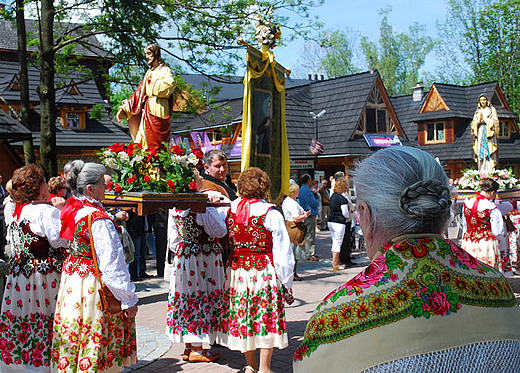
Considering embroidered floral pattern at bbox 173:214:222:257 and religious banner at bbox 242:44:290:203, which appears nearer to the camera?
embroidered floral pattern at bbox 173:214:222:257

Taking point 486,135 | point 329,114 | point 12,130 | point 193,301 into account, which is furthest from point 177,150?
point 329,114

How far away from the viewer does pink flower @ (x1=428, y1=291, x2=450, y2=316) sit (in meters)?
1.80

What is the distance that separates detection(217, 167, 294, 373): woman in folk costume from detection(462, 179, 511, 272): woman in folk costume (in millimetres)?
4796

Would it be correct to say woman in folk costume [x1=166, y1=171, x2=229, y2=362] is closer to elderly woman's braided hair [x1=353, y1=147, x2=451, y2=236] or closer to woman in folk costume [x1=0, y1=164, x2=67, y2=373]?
woman in folk costume [x1=0, y1=164, x2=67, y2=373]

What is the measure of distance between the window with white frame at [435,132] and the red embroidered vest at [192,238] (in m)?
33.0

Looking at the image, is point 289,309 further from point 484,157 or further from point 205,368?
point 484,157

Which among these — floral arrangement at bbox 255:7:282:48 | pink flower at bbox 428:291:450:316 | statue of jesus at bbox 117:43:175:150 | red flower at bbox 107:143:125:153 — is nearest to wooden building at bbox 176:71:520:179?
floral arrangement at bbox 255:7:282:48

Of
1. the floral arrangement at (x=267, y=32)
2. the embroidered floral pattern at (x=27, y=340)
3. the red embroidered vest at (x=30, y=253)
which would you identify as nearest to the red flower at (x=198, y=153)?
the red embroidered vest at (x=30, y=253)

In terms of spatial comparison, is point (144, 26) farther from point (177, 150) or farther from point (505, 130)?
point (505, 130)

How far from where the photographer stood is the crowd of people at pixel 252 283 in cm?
180

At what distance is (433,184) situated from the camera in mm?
1899

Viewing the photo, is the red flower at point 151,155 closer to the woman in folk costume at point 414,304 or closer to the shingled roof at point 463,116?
the woman in folk costume at point 414,304

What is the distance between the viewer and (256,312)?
17.2 ft

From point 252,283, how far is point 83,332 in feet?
5.20
